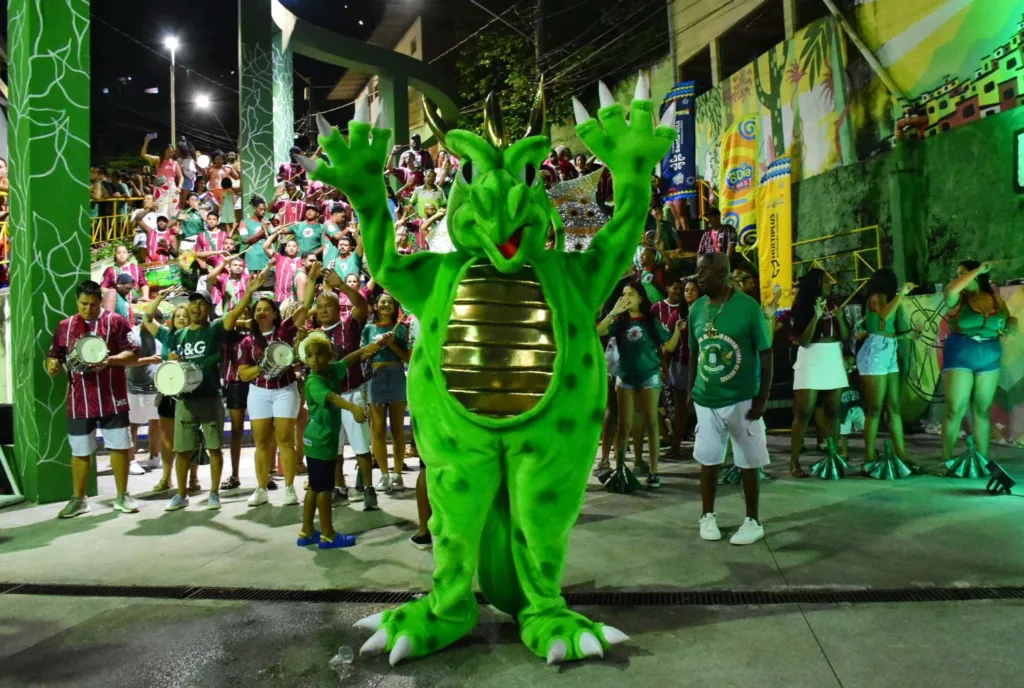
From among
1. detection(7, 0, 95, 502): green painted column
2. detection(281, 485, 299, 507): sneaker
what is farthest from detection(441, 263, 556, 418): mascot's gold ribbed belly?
detection(7, 0, 95, 502): green painted column

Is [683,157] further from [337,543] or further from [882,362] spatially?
[337,543]

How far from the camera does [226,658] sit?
2.86 metres

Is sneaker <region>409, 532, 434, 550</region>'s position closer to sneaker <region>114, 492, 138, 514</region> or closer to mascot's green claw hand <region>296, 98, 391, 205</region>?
mascot's green claw hand <region>296, 98, 391, 205</region>

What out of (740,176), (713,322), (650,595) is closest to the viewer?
(650,595)

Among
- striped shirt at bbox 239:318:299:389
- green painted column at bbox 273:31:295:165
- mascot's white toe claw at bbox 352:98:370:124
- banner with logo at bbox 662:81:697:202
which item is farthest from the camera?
green painted column at bbox 273:31:295:165

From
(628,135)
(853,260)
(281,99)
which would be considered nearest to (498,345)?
(628,135)

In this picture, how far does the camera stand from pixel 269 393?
18.3 feet

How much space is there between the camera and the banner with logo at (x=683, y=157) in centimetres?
1326

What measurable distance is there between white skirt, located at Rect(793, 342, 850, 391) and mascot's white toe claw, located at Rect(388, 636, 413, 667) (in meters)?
4.74

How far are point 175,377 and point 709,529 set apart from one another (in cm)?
396

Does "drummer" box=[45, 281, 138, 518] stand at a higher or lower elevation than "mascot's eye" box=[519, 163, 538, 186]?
lower

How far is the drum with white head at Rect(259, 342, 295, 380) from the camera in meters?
5.48

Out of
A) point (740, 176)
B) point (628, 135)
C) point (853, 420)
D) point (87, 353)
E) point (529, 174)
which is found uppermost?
point (740, 176)

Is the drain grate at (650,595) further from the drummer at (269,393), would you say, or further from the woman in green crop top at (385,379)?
the woman in green crop top at (385,379)
